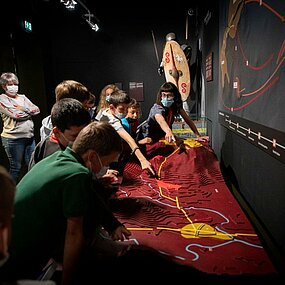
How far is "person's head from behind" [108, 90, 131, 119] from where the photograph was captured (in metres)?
2.48

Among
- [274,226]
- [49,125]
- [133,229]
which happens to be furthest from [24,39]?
[274,226]

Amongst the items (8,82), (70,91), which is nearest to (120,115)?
(70,91)

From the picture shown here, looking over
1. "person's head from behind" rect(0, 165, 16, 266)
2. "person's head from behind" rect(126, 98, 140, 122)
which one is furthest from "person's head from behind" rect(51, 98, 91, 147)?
"person's head from behind" rect(126, 98, 140, 122)

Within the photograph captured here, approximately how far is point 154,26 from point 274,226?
19.1 ft

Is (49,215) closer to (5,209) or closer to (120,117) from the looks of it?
(5,209)

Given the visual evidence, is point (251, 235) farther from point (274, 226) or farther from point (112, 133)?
point (112, 133)

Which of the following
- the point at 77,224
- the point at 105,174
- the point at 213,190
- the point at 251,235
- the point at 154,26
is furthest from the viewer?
the point at 154,26

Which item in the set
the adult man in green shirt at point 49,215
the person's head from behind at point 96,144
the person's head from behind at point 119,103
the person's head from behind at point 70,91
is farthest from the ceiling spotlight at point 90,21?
the adult man in green shirt at point 49,215

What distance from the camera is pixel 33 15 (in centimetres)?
560

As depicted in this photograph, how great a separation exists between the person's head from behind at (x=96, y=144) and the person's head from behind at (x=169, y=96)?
210 centimetres

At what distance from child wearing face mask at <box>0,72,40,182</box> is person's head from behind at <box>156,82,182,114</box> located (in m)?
1.44

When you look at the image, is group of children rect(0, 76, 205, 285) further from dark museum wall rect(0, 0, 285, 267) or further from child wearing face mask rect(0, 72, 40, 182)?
dark museum wall rect(0, 0, 285, 267)

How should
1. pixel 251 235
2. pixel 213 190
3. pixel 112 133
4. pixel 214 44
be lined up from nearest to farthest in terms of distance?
pixel 112 133 < pixel 251 235 < pixel 213 190 < pixel 214 44

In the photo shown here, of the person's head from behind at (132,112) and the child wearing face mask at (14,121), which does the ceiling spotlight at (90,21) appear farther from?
the person's head from behind at (132,112)
